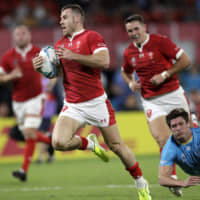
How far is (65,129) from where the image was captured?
230 inches

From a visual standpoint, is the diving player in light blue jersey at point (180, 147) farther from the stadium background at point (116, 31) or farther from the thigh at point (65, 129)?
the stadium background at point (116, 31)

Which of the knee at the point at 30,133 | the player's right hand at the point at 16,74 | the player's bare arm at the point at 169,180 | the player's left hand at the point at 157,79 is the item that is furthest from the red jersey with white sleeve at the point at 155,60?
the knee at the point at 30,133

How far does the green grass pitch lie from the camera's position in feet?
21.4

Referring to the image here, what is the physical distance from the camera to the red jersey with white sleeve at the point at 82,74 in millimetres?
6043

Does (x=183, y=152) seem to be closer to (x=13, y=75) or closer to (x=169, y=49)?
(x=169, y=49)

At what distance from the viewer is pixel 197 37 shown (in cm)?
1536

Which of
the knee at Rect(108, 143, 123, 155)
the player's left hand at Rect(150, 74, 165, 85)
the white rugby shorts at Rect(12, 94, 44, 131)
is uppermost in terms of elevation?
the player's left hand at Rect(150, 74, 165, 85)

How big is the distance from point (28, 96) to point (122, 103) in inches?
205

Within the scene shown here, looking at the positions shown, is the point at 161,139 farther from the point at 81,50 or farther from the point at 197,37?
the point at 197,37

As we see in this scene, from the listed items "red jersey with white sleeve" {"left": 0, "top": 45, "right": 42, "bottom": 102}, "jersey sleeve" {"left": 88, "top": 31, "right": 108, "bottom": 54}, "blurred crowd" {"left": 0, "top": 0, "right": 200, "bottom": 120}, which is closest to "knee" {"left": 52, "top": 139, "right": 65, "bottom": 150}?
"jersey sleeve" {"left": 88, "top": 31, "right": 108, "bottom": 54}

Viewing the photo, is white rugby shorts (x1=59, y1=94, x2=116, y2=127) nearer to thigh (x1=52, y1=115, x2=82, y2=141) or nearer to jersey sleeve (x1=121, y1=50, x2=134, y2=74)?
thigh (x1=52, y1=115, x2=82, y2=141)

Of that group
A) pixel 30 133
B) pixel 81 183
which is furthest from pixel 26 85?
pixel 81 183

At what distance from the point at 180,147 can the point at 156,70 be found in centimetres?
188

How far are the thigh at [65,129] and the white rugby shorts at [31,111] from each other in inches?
124
